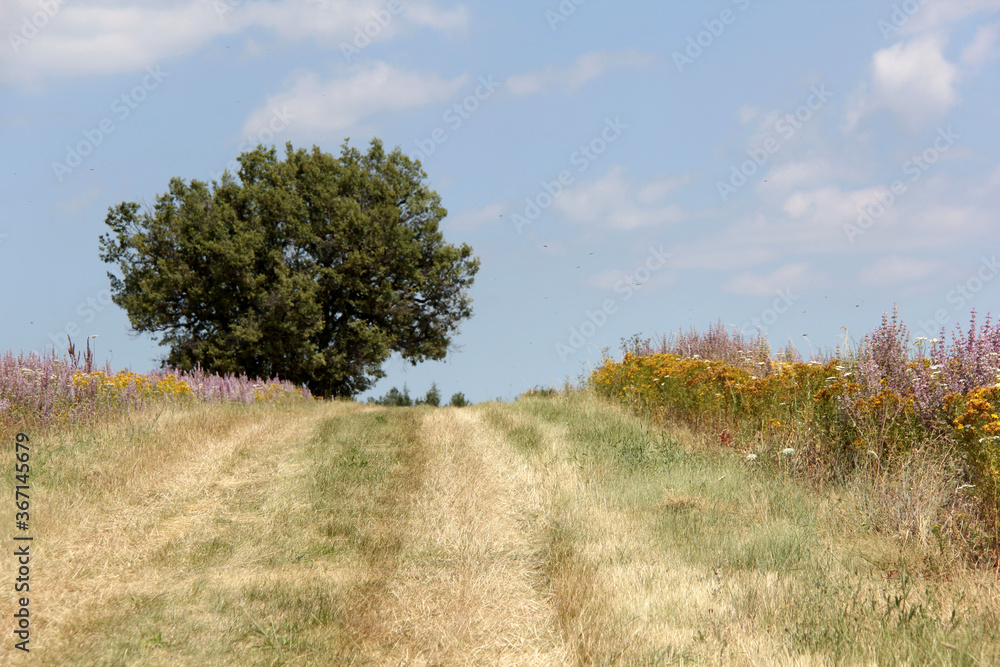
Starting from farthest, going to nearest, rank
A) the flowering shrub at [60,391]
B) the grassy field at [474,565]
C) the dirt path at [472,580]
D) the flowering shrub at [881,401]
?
the flowering shrub at [60,391] → the flowering shrub at [881,401] → the dirt path at [472,580] → the grassy field at [474,565]

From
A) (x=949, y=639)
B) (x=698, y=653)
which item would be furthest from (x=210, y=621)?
(x=949, y=639)

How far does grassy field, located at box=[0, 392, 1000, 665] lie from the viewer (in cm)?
500

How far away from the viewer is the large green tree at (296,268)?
26594mm

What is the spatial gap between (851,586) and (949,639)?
0.74 m

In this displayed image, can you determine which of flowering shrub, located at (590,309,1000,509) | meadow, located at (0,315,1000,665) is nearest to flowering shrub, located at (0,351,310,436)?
meadow, located at (0,315,1000,665)

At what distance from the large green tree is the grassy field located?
16.5 meters

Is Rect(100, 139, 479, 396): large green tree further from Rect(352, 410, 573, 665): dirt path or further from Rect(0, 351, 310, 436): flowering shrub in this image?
Rect(352, 410, 573, 665): dirt path

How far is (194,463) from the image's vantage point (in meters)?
10.2

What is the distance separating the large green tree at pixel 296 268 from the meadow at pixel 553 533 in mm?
14799

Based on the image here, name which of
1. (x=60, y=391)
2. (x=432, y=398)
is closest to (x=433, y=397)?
(x=432, y=398)

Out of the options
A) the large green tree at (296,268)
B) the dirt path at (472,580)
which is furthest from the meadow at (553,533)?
the large green tree at (296,268)

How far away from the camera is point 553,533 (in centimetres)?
710

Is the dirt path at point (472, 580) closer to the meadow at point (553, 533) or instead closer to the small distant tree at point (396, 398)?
the meadow at point (553, 533)

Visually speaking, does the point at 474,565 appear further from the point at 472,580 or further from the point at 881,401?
the point at 881,401
